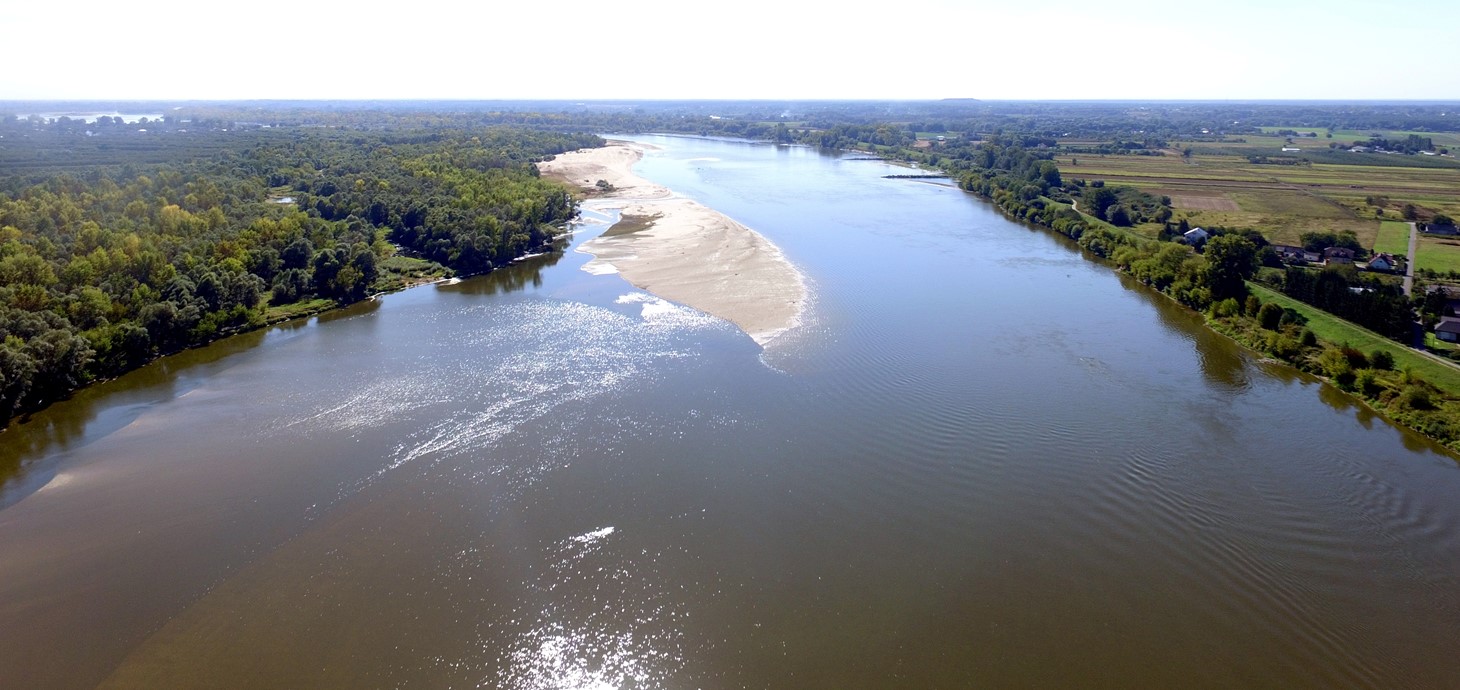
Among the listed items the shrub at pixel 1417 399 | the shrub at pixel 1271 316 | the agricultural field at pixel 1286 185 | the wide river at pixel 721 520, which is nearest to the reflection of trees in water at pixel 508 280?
the wide river at pixel 721 520

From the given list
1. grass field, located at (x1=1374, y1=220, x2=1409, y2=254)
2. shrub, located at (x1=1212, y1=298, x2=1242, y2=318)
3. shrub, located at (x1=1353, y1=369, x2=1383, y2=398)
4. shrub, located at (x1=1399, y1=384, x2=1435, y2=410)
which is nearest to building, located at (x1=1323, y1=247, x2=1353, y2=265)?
grass field, located at (x1=1374, y1=220, x2=1409, y2=254)

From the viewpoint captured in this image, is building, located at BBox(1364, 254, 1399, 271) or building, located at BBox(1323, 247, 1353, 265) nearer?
building, located at BBox(1364, 254, 1399, 271)

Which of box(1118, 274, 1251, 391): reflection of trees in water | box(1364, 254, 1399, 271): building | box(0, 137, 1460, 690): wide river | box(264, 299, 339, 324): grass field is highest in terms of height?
box(1364, 254, 1399, 271): building

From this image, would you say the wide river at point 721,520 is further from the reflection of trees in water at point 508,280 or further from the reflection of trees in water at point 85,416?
the reflection of trees in water at point 508,280

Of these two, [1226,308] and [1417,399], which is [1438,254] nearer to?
[1226,308]

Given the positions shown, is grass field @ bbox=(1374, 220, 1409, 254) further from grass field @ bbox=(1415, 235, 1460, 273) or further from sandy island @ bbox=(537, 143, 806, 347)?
sandy island @ bbox=(537, 143, 806, 347)
